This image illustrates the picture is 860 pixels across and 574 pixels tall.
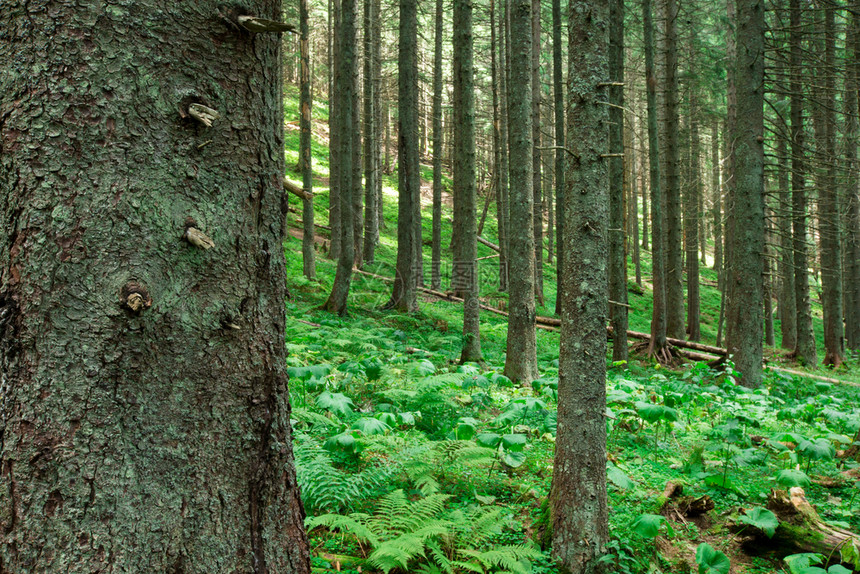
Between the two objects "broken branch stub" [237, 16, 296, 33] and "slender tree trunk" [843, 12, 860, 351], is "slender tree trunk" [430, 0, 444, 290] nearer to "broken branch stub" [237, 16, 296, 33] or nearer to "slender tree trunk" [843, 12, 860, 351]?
"slender tree trunk" [843, 12, 860, 351]

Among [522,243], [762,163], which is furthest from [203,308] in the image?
[762,163]

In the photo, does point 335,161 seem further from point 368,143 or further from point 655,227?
point 655,227

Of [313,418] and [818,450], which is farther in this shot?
[313,418]

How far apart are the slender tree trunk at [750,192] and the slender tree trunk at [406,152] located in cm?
632

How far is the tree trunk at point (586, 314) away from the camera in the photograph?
11.2 ft

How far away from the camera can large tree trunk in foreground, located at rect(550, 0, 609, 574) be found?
343 centimetres

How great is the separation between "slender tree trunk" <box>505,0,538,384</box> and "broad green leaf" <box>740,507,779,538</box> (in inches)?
157

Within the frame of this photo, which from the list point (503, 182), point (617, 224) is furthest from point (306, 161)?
point (617, 224)

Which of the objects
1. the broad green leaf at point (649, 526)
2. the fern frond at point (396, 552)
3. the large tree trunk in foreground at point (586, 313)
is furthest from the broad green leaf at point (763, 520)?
the fern frond at point (396, 552)

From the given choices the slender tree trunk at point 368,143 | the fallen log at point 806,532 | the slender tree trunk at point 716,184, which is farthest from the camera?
the slender tree trunk at point 716,184

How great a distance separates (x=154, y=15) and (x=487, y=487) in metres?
3.81

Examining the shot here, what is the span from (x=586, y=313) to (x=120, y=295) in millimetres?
2680

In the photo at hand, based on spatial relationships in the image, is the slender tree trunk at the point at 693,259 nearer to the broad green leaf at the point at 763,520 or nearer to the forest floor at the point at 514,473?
the forest floor at the point at 514,473

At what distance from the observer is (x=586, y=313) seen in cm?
345
